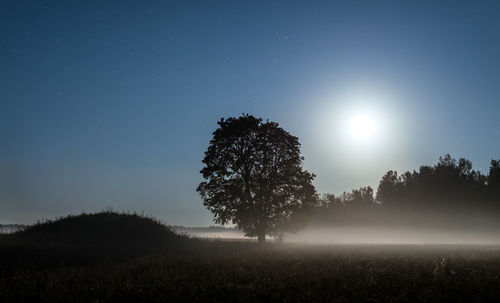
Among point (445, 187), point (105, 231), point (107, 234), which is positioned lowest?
point (107, 234)

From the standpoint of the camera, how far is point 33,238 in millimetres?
24531

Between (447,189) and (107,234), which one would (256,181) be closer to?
(107,234)

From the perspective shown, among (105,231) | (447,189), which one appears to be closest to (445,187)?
(447,189)

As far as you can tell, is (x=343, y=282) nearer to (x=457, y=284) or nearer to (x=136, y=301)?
(x=457, y=284)

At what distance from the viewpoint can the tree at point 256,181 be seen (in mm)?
33844

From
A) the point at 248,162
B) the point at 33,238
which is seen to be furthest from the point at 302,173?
the point at 33,238

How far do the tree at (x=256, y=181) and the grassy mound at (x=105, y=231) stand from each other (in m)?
6.01

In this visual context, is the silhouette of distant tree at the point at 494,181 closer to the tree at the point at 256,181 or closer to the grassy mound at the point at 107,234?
the tree at the point at 256,181

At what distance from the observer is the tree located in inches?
1332

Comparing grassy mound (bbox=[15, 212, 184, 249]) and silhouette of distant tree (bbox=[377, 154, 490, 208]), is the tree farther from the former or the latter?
silhouette of distant tree (bbox=[377, 154, 490, 208])

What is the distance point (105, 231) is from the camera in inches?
1093

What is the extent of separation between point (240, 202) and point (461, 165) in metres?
64.1

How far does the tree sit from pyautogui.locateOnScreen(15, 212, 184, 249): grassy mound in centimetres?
601

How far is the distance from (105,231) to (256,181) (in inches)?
A: 568
